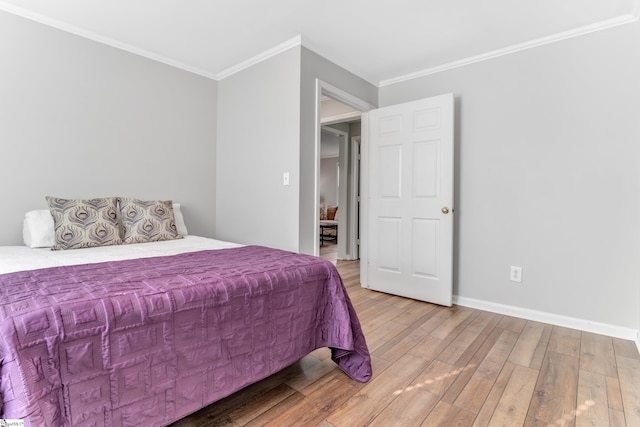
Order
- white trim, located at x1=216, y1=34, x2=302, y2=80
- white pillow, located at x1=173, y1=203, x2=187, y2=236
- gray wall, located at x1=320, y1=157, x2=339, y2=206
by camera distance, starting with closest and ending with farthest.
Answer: white trim, located at x1=216, y1=34, x2=302, y2=80
white pillow, located at x1=173, y1=203, x2=187, y2=236
gray wall, located at x1=320, y1=157, x2=339, y2=206

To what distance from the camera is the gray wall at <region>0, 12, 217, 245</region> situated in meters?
2.37

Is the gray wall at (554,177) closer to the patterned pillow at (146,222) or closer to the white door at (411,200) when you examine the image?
the white door at (411,200)

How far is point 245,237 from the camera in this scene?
3309 millimetres

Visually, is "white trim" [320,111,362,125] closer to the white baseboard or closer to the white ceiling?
the white ceiling

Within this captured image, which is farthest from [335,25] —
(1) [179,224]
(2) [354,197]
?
(2) [354,197]

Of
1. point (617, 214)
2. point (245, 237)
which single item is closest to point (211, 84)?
point (245, 237)

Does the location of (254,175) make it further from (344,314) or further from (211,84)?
(344,314)

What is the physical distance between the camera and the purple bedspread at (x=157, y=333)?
0.93 m

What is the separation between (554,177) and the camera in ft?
8.70

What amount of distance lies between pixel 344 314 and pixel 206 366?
737mm

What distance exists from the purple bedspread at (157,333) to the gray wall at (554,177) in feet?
6.04

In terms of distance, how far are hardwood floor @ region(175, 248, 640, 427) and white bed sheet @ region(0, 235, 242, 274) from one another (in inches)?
39.5

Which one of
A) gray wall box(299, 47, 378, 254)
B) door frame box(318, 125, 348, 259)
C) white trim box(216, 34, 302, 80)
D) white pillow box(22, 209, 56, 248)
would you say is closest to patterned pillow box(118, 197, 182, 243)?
white pillow box(22, 209, 56, 248)

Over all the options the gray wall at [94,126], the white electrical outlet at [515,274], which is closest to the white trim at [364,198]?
the white electrical outlet at [515,274]
